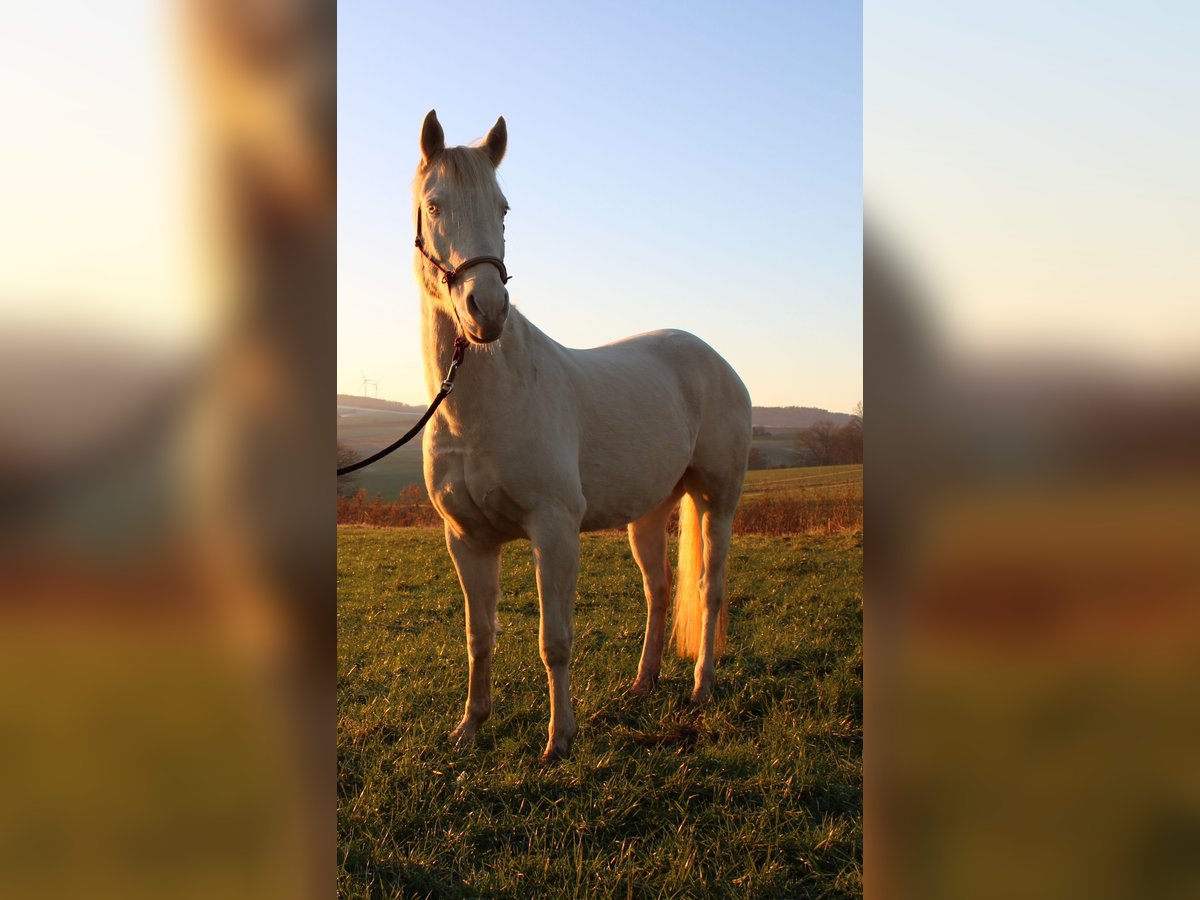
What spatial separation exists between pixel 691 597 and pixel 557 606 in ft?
5.70

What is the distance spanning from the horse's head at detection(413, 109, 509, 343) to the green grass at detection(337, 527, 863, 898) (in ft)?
6.41

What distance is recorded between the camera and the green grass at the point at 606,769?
278 cm

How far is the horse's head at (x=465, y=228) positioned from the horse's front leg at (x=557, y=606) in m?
1.18

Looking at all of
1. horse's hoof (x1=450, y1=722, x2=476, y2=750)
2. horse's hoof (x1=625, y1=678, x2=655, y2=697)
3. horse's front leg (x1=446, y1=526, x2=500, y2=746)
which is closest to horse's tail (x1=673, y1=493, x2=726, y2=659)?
horse's hoof (x1=625, y1=678, x2=655, y2=697)

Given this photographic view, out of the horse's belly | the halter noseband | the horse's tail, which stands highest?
the halter noseband

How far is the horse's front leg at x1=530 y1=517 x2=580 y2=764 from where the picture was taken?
156 inches

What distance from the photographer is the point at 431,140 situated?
339cm
